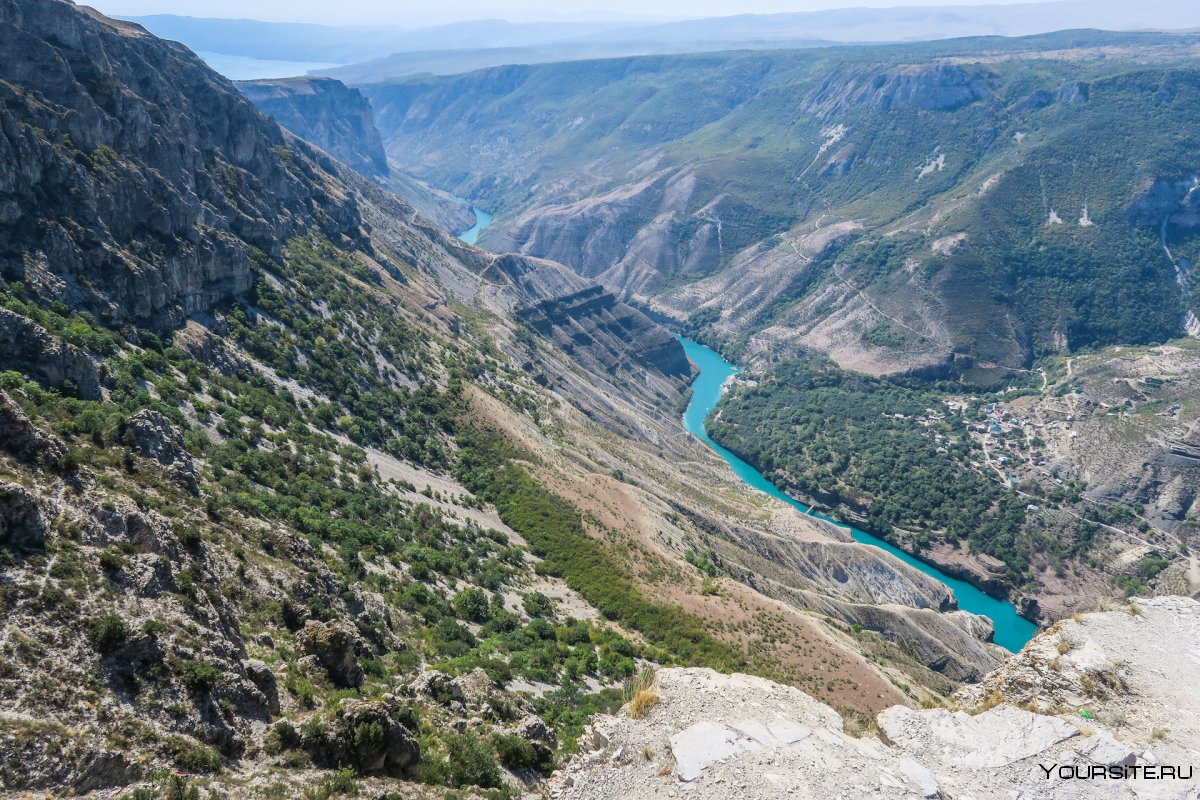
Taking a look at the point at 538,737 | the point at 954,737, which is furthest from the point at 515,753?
the point at 954,737

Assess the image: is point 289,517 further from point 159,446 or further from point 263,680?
point 263,680

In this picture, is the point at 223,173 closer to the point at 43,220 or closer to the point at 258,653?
the point at 43,220

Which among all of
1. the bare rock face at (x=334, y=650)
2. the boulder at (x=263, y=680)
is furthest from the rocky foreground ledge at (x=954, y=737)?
the bare rock face at (x=334, y=650)

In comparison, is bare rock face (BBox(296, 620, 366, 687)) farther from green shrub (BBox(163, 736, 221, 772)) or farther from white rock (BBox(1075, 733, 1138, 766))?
white rock (BBox(1075, 733, 1138, 766))

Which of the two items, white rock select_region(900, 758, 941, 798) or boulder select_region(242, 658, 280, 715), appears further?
boulder select_region(242, 658, 280, 715)

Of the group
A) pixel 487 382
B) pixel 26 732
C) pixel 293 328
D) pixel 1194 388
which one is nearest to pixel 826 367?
pixel 1194 388

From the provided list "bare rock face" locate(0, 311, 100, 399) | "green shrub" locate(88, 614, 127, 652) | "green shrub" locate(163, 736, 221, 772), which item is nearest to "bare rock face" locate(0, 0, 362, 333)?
"bare rock face" locate(0, 311, 100, 399)
